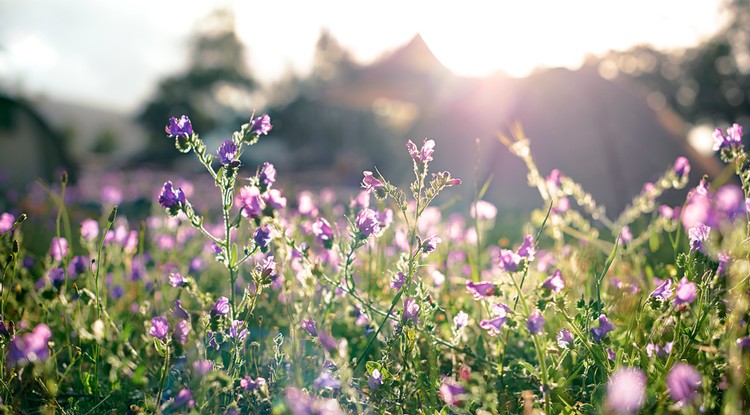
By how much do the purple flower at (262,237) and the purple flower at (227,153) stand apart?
0.19 meters

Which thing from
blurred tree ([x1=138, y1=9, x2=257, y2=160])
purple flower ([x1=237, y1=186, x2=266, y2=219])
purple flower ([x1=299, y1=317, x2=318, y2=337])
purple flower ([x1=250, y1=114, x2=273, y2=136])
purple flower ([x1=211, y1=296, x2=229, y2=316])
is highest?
blurred tree ([x1=138, y1=9, x2=257, y2=160])

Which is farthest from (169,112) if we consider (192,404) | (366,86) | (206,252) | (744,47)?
(192,404)

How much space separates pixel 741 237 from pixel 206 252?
10.3ft

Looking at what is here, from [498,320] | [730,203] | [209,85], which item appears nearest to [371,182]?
[498,320]

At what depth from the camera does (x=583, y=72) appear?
8273 mm

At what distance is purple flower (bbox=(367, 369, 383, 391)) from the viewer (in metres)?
1.62

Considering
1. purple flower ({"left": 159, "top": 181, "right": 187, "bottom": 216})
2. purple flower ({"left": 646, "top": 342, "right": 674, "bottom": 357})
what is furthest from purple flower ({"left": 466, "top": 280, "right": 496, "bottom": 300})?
purple flower ({"left": 159, "top": 181, "right": 187, "bottom": 216})

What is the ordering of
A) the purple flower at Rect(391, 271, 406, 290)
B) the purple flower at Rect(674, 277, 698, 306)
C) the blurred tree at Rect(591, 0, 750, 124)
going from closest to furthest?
1. the purple flower at Rect(674, 277, 698, 306)
2. the purple flower at Rect(391, 271, 406, 290)
3. the blurred tree at Rect(591, 0, 750, 124)

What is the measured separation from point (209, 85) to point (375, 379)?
45936 millimetres

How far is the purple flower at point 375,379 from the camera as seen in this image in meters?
1.62

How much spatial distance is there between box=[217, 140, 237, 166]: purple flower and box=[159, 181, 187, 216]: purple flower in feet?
0.45

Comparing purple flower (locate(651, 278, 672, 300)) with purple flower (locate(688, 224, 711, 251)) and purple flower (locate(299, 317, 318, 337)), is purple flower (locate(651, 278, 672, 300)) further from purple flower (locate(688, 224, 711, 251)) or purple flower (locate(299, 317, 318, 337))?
purple flower (locate(299, 317, 318, 337))

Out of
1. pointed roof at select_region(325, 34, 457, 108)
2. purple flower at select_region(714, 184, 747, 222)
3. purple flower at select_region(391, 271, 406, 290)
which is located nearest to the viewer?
purple flower at select_region(714, 184, 747, 222)

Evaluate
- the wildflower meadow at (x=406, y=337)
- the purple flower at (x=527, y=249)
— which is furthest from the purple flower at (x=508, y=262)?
the purple flower at (x=527, y=249)
